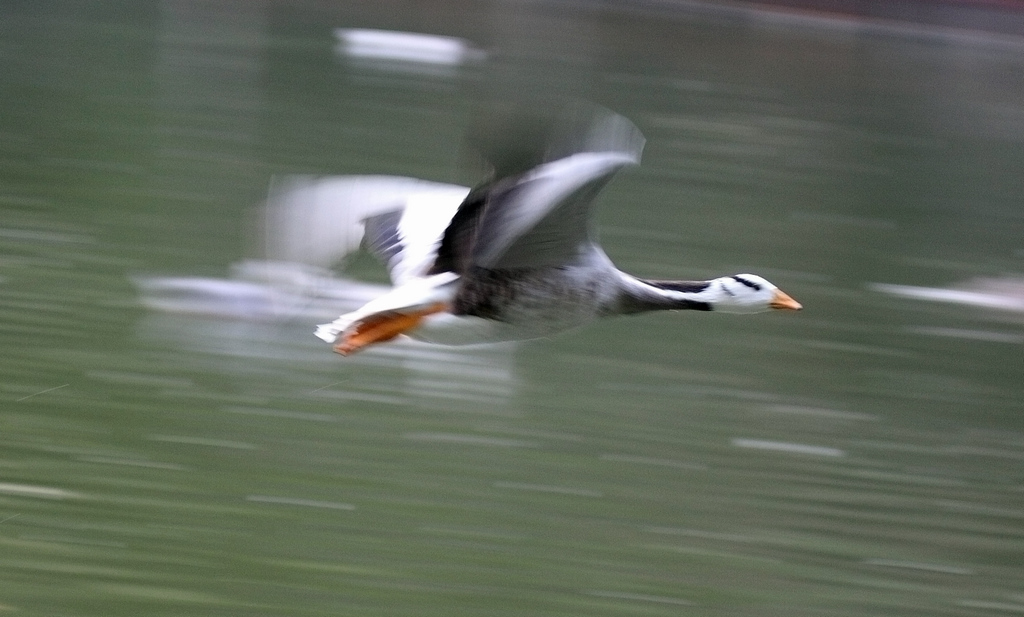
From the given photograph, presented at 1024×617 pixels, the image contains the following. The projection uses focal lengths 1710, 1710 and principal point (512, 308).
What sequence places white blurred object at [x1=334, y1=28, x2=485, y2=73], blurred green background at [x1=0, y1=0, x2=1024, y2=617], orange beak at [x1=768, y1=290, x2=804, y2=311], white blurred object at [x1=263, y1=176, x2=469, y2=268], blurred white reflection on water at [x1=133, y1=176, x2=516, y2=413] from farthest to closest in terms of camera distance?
white blurred object at [x1=334, y1=28, x2=485, y2=73], blurred white reflection on water at [x1=133, y1=176, x2=516, y2=413], blurred green background at [x1=0, y1=0, x2=1024, y2=617], orange beak at [x1=768, y1=290, x2=804, y2=311], white blurred object at [x1=263, y1=176, x2=469, y2=268]

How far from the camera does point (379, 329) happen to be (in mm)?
3795

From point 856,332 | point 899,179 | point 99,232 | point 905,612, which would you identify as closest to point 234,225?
point 99,232

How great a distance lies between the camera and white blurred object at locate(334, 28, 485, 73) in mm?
14859

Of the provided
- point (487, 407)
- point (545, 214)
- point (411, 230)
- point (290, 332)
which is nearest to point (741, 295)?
point (411, 230)

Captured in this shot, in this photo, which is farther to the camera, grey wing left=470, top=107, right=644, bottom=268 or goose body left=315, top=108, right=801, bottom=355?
goose body left=315, top=108, right=801, bottom=355

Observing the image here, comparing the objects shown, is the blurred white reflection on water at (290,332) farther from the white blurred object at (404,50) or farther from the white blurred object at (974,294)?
the white blurred object at (404,50)

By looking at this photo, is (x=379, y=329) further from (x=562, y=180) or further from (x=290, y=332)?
(x=290, y=332)

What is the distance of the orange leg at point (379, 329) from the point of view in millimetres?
3781

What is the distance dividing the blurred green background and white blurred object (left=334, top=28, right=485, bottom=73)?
102 inches

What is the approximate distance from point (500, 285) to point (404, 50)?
39.8 ft

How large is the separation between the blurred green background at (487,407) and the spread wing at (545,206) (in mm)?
1229

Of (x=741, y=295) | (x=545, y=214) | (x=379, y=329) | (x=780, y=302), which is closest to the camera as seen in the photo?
(x=545, y=214)

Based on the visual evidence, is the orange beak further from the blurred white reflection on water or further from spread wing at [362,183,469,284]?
the blurred white reflection on water

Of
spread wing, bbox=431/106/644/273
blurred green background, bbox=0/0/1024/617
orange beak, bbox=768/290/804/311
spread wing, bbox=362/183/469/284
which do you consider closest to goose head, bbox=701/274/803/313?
orange beak, bbox=768/290/804/311
